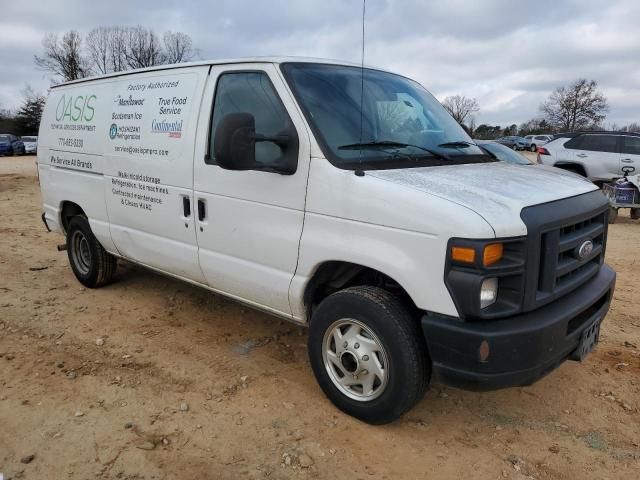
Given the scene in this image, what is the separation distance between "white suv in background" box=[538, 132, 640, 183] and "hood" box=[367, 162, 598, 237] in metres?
11.6

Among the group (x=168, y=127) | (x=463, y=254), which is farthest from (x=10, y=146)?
(x=463, y=254)

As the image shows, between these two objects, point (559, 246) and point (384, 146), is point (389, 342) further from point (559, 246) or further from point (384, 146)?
point (384, 146)

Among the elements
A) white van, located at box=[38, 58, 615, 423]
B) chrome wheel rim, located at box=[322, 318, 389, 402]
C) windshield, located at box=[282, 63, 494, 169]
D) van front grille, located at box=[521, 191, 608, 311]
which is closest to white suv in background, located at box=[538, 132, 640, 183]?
white van, located at box=[38, 58, 615, 423]

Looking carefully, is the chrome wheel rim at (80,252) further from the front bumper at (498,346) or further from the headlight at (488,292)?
the headlight at (488,292)

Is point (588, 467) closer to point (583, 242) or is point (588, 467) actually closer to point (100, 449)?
point (583, 242)

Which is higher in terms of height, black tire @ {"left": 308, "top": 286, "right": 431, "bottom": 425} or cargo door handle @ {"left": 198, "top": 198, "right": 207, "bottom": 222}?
cargo door handle @ {"left": 198, "top": 198, "right": 207, "bottom": 222}

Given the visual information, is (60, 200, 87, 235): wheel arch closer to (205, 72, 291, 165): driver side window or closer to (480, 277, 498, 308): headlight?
(205, 72, 291, 165): driver side window

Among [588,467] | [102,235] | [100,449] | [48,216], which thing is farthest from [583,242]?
[48,216]

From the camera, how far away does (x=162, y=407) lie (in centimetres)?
342

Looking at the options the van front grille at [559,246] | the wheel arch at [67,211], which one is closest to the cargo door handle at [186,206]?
the wheel arch at [67,211]

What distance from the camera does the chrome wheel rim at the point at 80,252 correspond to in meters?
5.74

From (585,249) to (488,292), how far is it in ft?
2.85

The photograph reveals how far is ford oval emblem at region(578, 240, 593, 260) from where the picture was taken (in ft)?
9.90

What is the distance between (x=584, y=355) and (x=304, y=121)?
2.20 meters
